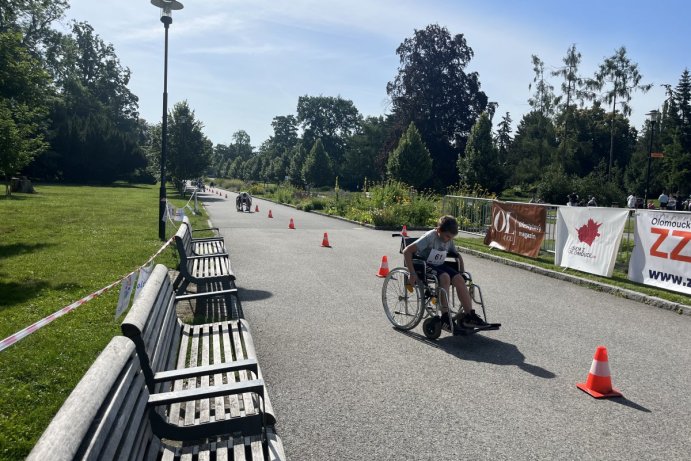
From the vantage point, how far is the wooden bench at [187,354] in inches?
129

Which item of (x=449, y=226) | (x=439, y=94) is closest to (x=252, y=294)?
(x=449, y=226)

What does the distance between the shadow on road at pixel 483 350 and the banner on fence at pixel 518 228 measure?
7.19 m

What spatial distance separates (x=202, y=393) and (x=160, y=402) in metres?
0.25

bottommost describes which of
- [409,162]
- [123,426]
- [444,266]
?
[123,426]

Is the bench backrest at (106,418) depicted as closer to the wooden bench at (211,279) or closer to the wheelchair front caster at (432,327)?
the wooden bench at (211,279)

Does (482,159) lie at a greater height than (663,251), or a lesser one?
greater

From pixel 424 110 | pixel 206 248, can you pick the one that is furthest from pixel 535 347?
pixel 424 110

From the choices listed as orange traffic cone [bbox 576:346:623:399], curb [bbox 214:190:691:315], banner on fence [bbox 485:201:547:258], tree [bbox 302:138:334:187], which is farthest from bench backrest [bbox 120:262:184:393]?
tree [bbox 302:138:334:187]

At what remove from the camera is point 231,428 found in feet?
10.5

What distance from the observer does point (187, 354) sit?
4707mm

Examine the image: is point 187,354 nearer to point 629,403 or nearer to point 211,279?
point 211,279

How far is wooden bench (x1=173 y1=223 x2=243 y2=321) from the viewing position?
7.10 meters

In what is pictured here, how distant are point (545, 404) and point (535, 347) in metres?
1.74

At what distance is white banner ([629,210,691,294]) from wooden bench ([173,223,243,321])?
7567mm
